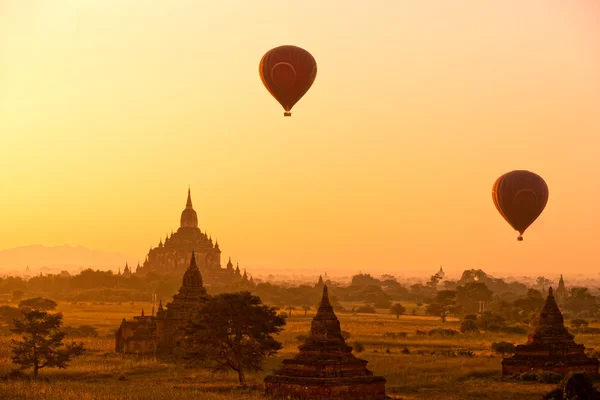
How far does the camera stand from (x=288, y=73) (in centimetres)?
5791

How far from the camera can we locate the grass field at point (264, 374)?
42031 millimetres

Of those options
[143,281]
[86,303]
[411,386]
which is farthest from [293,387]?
[143,281]

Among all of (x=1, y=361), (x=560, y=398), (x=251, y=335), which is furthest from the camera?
(x=1, y=361)

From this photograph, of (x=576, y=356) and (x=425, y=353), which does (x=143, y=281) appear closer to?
(x=425, y=353)

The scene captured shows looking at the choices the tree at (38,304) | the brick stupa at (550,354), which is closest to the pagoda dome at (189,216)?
the tree at (38,304)

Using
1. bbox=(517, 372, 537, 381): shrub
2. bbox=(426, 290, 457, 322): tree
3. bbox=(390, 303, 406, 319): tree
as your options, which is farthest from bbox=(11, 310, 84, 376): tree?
A: bbox=(426, 290, 457, 322): tree

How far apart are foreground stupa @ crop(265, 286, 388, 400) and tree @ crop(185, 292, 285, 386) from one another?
38.2ft

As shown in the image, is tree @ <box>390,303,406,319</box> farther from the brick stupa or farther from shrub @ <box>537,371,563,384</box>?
shrub @ <box>537,371,563,384</box>

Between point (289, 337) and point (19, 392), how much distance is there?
32.9 meters

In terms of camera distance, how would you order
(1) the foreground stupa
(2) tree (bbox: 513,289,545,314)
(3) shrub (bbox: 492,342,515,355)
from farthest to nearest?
(2) tree (bbox: 513,289,545,314) < (3) shrub (bbox: 492,342,515,355) < (1) the foreground stupa

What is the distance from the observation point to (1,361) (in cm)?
5741

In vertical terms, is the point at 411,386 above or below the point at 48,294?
below

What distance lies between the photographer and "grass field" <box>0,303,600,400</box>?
42031mm

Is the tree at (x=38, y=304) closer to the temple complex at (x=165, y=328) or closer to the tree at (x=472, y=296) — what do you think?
the temple complex at (x=165, y=328)
